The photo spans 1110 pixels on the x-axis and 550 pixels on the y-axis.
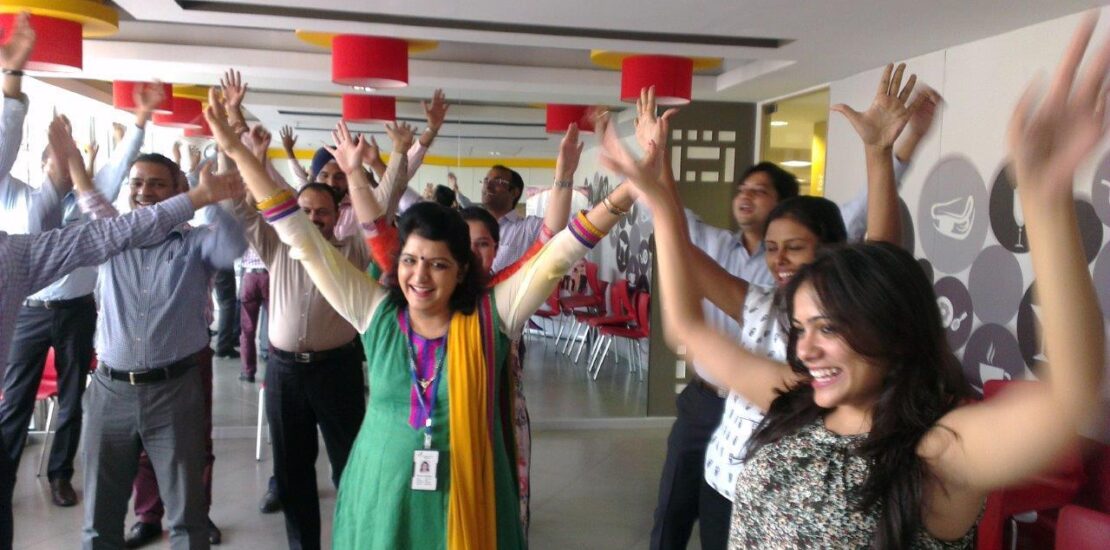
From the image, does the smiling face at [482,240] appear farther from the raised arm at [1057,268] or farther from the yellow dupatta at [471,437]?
the raised arm at [1057,268]

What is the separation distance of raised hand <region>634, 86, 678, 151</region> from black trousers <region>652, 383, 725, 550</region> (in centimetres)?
114

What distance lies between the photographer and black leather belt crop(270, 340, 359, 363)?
3590 millimetres

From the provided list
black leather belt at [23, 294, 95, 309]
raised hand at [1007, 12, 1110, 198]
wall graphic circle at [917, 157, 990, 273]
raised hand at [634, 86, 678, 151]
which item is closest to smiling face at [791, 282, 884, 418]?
raised hand at [1007, 12, 1110, 198]

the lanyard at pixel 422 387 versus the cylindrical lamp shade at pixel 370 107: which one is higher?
the cylindrical lamp shade at pixel 370 107

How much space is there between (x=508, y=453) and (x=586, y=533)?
218 cm

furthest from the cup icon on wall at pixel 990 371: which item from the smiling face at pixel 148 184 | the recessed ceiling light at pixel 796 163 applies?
the smiling face at pixel 148 184

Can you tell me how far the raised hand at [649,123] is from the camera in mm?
2037

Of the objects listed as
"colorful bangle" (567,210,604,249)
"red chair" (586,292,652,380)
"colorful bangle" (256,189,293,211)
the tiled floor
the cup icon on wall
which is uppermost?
"colorful bangle" (256,189,293,211)

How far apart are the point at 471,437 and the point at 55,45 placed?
2.98m

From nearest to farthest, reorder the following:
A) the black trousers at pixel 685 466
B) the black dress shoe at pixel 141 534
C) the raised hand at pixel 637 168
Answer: the raised hand at pixel 637 168, the black trousers at pixel 685 466, the black dress shoe at pixel 141 534

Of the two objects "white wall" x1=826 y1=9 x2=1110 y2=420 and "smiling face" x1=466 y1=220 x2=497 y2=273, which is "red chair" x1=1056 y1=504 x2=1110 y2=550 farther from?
"smiling face" x1=466 y1=220 x2=497 y2=273

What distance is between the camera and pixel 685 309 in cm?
183

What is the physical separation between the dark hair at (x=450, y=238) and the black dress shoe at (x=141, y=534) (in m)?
2.49

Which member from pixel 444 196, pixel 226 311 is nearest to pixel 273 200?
pixel 444 196
